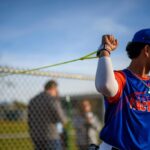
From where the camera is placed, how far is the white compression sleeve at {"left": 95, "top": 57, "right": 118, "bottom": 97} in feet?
8.84

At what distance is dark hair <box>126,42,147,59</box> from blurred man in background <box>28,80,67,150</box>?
10.8ft

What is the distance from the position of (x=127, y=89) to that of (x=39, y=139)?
3.53 meters

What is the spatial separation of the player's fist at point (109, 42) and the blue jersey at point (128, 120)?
304mm

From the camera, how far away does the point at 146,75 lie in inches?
127

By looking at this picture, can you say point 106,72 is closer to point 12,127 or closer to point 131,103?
point 131,103

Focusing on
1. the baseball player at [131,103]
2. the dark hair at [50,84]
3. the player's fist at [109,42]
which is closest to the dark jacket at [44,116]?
the dark hair at [50,84]

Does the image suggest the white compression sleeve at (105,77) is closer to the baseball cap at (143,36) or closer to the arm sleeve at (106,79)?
the arm sleeve at (106,79)

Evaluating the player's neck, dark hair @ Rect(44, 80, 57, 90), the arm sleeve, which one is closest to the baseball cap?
the player's neck

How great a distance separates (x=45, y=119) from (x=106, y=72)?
3829 mm

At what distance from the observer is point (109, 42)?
2844mm

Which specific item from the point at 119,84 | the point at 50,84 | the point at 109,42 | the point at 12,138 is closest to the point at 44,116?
the point at 50,84

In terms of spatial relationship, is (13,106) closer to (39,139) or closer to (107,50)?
(39,139)

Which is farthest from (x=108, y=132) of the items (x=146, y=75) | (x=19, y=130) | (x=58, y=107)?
(x=19, y=130)

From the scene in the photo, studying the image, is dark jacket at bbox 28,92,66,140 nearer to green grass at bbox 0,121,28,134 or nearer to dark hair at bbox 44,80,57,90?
dark hair at bbox 44,80,57,90
